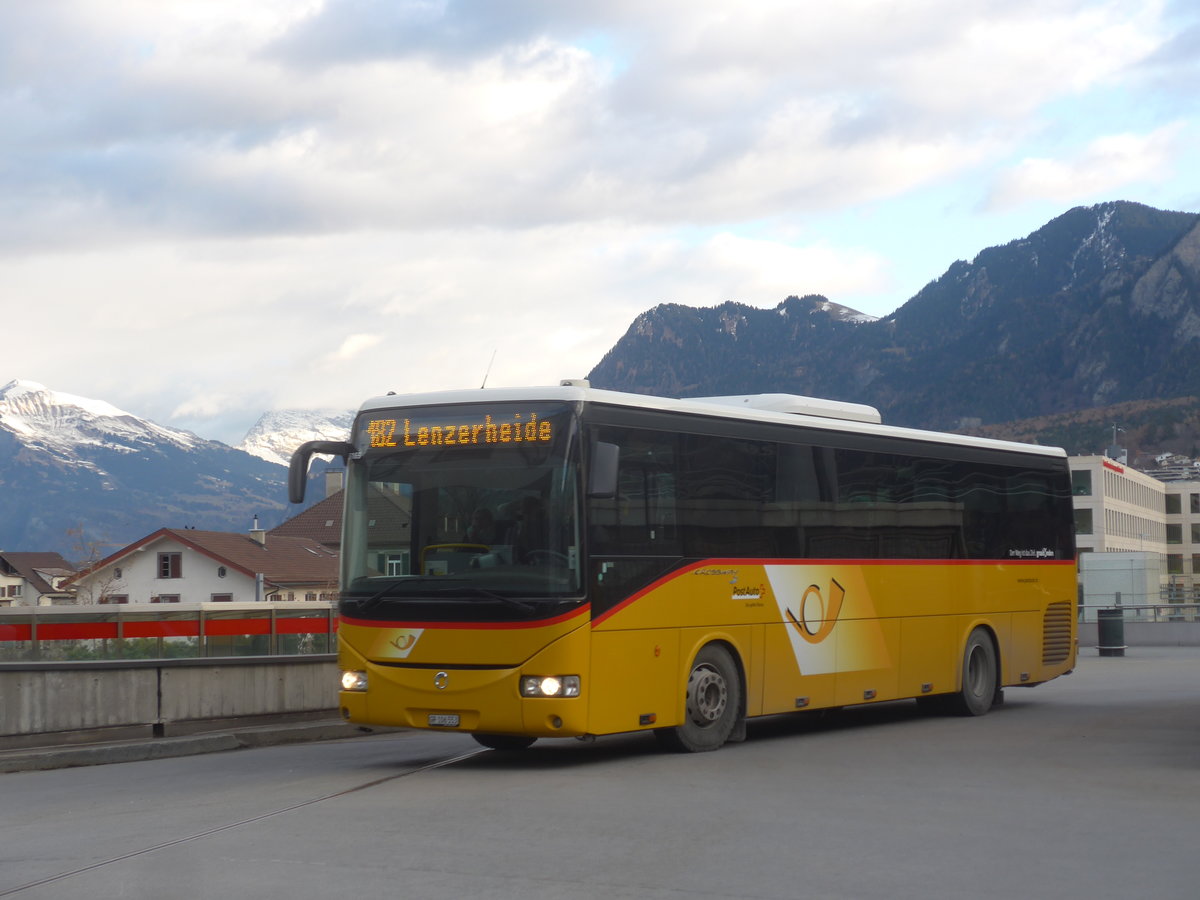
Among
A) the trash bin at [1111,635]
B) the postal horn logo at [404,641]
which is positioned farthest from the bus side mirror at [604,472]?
the trash bin at [1111,635]

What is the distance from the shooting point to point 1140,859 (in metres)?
8.84

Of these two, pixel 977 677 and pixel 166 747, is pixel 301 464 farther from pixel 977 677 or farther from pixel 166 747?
pixel 977 677

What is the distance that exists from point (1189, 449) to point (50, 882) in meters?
197

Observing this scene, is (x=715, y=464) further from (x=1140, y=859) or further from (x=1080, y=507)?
(x=1080, y=507)

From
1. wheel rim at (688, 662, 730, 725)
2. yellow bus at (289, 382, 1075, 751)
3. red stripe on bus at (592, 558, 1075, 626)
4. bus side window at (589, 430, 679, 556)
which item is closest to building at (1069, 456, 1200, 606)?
red stripe on bus at (592, 558, 1075, 626)

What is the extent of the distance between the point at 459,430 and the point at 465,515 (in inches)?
30.5

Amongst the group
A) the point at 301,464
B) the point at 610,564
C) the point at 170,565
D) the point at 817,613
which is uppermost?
the point at 170,565

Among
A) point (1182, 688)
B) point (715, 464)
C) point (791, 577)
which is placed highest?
point (715, 464)

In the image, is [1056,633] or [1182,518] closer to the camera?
[1056,633]

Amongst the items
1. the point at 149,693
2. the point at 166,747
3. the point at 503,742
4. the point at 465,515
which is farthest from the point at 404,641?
the point at 149,693

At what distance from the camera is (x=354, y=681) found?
542 inches

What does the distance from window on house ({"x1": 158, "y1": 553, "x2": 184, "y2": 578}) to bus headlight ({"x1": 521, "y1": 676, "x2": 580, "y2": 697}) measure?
301 feet

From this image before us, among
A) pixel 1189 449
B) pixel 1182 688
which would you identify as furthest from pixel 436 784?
pixel 1189 449

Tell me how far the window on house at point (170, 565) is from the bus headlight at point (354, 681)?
9054 centimetres
